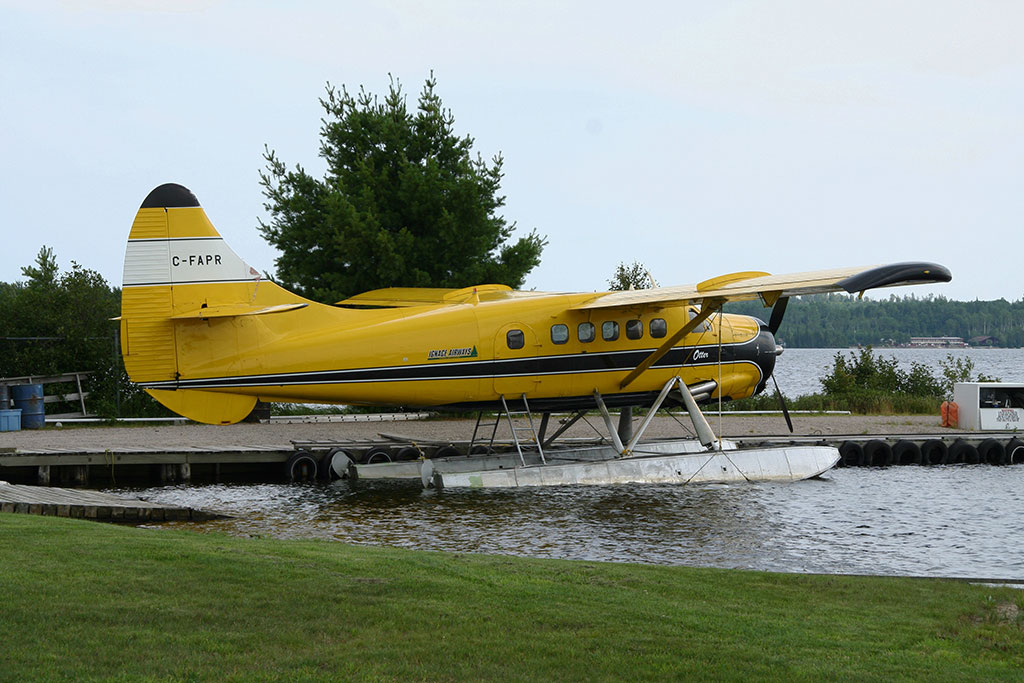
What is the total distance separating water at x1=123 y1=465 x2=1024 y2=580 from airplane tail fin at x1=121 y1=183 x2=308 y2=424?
1993 millimetres

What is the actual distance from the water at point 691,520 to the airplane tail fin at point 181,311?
1.99 meters

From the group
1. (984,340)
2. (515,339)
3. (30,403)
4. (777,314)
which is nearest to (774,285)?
(777,314)

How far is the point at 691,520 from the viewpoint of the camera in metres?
14.6

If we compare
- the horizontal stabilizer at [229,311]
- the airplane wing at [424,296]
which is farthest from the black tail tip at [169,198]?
the airplane wing at [424,296]

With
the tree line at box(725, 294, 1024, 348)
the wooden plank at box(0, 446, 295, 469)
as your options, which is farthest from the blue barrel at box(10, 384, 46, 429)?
the tree line at box(725, 294, 1024, 348)

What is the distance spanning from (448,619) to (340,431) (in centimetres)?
1980

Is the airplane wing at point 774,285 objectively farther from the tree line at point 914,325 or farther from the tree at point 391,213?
the tree line at point 914,325

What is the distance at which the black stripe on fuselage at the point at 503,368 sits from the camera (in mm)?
16250

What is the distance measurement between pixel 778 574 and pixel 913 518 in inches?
264

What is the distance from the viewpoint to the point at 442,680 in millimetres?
5668

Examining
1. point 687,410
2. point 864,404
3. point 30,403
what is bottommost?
point 864,404

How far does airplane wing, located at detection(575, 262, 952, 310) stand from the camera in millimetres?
14117

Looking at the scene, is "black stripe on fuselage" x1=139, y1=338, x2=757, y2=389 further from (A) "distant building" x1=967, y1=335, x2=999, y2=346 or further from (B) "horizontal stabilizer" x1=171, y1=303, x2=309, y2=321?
(A) "distant building" x1=967, y1=335, x2=999, y2=346

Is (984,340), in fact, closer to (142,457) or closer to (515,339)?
(515,339)
